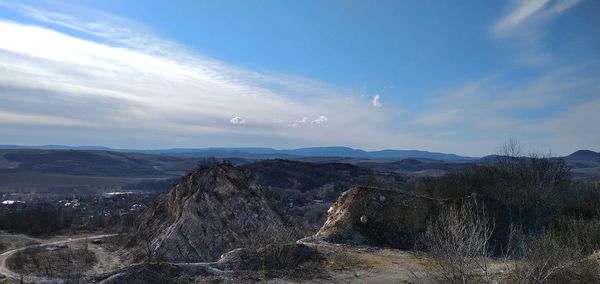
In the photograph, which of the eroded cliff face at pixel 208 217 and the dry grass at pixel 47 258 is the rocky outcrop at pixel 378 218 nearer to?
the eroded cliff face at pixel 208 217

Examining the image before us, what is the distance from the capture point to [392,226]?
74.8ft

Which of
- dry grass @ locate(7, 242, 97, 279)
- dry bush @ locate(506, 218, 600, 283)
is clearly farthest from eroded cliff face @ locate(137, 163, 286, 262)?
dry bush @ locate(506, 218, 600, 283)

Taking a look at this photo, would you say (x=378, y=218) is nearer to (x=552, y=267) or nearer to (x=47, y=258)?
(x=552, y=267)

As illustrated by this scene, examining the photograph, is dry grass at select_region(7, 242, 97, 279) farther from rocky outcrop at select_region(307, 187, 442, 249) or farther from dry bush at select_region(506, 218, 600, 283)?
dry bush at select_region(506, 218, 600, 283)

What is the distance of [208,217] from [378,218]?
15.8 meters

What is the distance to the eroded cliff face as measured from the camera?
32.3 metres

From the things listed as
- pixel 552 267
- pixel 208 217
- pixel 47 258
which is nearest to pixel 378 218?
pixel 552 267

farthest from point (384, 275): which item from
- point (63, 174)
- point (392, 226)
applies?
point (63, 174)

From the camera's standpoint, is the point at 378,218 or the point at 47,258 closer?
the point at 378,218

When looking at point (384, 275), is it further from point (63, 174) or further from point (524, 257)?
point (63, 174)

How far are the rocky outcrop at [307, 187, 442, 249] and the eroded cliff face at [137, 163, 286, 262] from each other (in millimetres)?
7614

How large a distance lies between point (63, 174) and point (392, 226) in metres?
195

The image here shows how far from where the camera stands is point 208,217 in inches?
1373

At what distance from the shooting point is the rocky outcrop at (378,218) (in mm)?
21734
